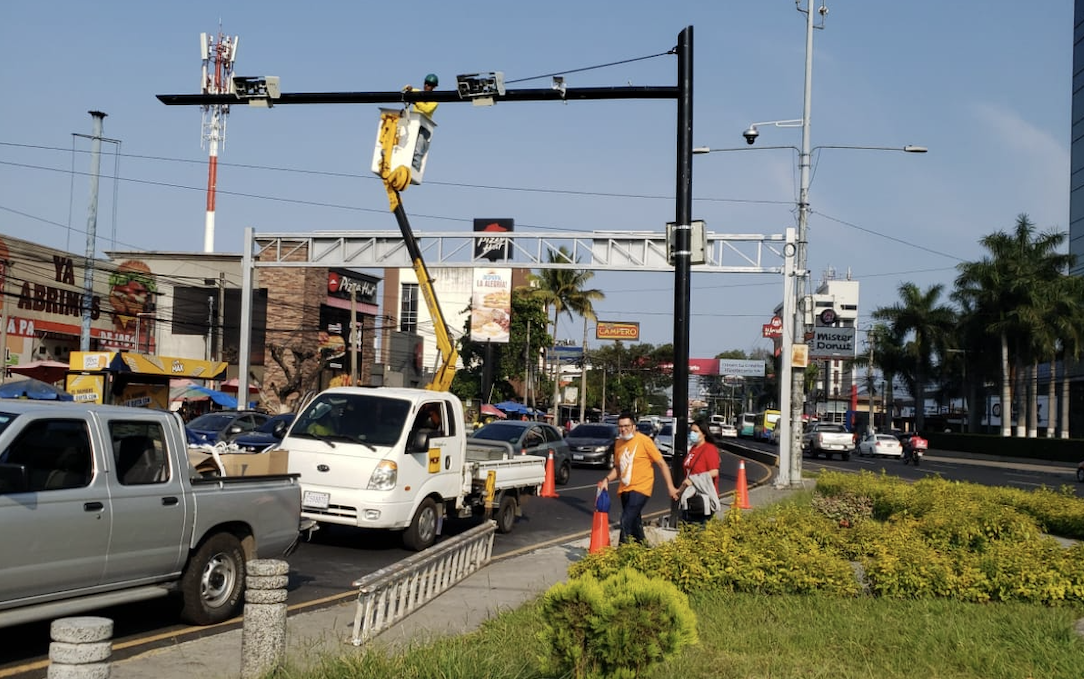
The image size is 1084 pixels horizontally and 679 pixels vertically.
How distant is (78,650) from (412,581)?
4.61 metres

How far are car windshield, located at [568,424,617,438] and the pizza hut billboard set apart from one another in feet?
216

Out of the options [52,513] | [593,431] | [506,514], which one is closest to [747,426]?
[593,431]

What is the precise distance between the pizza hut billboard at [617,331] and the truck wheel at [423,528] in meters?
88.5

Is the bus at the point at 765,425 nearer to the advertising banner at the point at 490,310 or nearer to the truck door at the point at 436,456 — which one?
the advertising banner at the point at 490,310

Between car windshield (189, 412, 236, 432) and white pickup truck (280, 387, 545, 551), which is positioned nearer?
white pickup truck (280, 387, 545, 551)

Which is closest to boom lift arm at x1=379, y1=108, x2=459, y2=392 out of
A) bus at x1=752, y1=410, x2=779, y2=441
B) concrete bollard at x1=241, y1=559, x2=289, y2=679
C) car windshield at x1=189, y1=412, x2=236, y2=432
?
car windshield at x1=189, y1=412, x2=236, y2=432

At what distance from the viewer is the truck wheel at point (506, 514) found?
1599 centimetres

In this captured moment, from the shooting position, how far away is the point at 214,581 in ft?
28.4

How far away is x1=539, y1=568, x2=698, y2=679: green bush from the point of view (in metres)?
5.61

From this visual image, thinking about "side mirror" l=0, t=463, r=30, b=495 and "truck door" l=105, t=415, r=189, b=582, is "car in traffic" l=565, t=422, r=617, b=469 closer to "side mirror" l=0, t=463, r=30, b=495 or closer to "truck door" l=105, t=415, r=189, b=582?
"truck door" l=105, t=415, r=189, b=582

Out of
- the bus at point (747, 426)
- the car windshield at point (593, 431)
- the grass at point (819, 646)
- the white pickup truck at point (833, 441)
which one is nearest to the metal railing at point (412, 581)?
the grass at point (819, 646)

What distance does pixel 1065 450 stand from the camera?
185 ft

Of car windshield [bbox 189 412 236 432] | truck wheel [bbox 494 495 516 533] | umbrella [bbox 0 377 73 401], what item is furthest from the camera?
car windshield [bbox 189 412 236 432]

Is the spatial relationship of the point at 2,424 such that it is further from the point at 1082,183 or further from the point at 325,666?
the point at 1082,183
